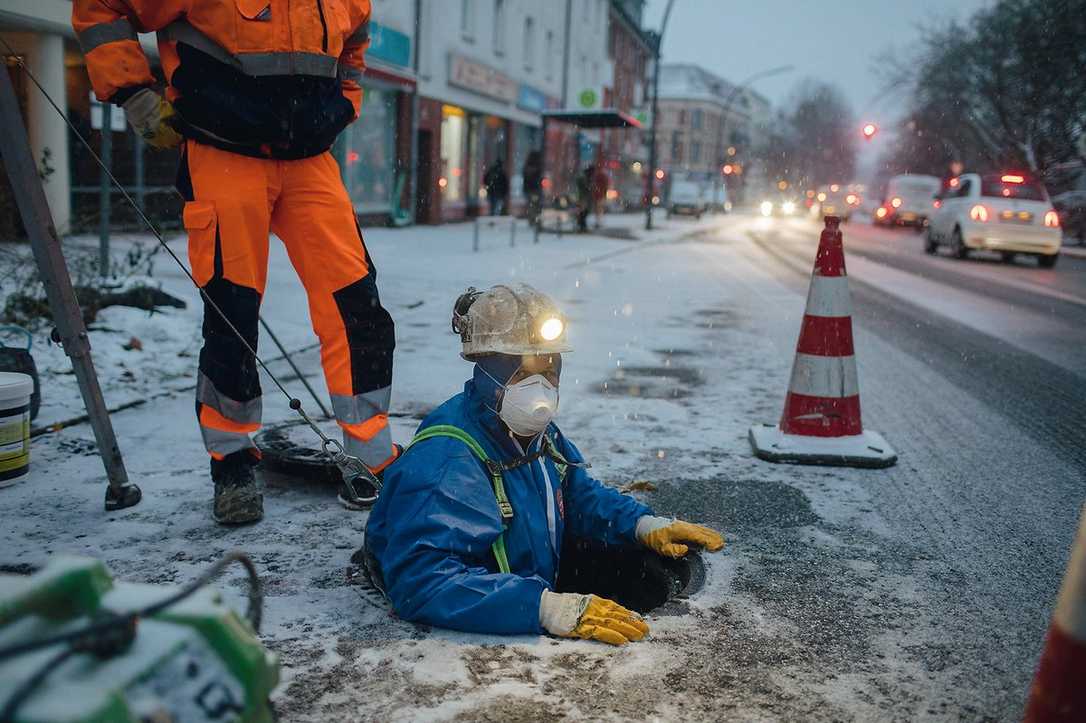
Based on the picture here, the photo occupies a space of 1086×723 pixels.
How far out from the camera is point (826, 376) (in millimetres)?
4141

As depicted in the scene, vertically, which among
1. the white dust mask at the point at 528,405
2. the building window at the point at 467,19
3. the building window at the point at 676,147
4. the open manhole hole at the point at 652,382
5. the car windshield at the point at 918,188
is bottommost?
the open manhole hole at the point at 652,382

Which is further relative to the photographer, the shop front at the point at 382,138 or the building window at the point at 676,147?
the building window at the point at 676,147

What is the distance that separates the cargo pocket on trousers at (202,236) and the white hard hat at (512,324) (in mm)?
970

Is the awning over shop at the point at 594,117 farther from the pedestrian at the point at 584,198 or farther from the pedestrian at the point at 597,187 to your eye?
the pedestrian at the point at 597,187

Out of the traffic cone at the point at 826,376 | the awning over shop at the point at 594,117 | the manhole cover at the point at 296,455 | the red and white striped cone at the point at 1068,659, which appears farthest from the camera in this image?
the awning over shop at the point at 594,117

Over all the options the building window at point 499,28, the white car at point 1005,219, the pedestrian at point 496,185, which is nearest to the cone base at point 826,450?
the white car at point 1005,219

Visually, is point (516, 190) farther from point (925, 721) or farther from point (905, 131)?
point (905, 131)

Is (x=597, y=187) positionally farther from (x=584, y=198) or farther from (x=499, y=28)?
(x=499, y=28)

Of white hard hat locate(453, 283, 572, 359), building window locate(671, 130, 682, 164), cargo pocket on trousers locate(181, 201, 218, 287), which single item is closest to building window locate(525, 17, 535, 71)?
cargo pocket on trousers locate(181, 201, 218, 287)

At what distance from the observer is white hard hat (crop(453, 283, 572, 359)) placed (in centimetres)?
237

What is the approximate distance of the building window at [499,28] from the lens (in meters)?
26.1

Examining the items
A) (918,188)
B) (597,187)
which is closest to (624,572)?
(597,187)

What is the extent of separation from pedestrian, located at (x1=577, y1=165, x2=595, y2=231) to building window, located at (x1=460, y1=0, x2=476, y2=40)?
4.64m

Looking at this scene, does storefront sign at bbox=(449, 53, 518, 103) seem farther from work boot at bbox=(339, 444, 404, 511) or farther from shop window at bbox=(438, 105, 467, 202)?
work boot at bbox=(339, 444, 404, 511)
